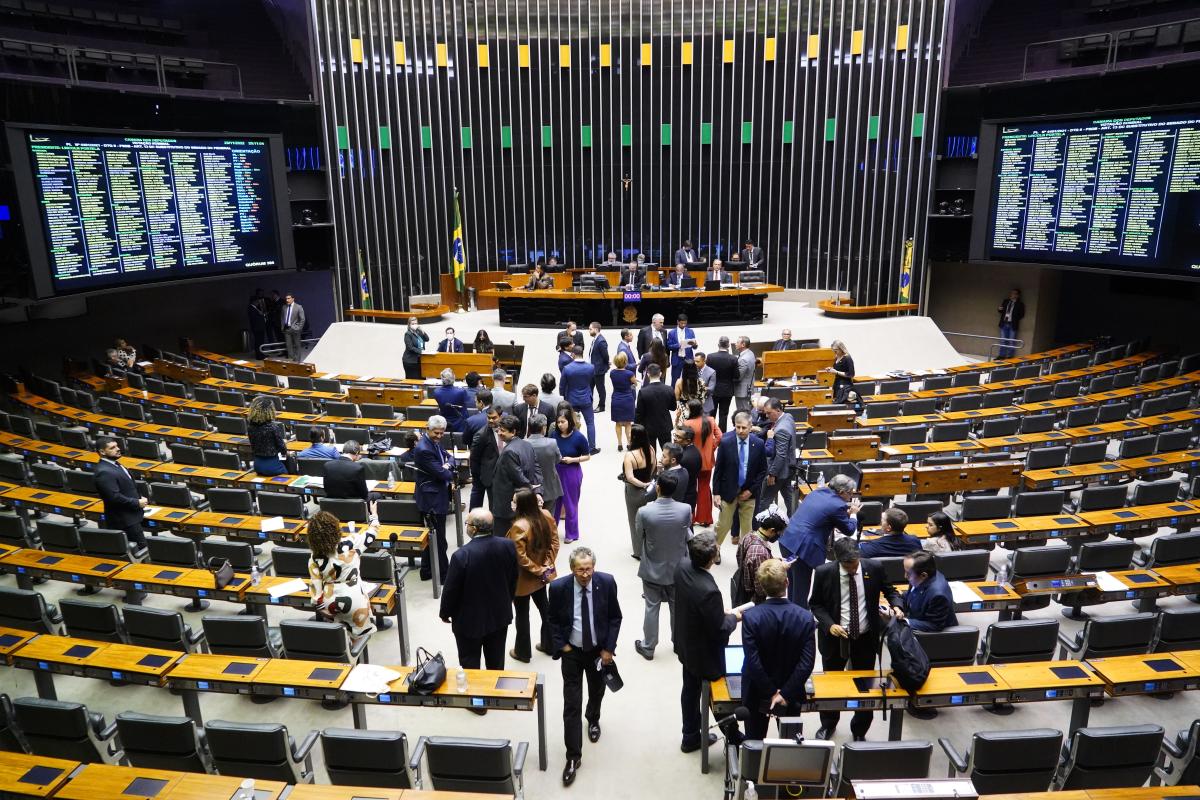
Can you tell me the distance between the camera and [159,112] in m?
15.2

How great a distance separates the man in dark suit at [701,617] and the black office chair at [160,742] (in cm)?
262

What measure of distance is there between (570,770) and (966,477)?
5193mm

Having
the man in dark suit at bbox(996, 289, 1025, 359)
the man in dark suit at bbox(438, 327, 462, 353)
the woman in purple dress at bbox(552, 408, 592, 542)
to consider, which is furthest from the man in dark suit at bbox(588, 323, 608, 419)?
the man in dark suit at bbox(996, 289, 1025, 359)

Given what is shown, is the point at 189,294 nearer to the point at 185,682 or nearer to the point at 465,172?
the point at 465,172

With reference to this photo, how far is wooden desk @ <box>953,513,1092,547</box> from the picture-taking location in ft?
21.6

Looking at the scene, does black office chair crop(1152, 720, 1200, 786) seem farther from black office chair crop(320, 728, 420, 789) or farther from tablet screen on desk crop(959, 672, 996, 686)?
black office chair crop(320, 728, 420, 789)

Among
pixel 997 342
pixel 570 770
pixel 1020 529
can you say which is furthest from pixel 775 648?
pixel 997 342

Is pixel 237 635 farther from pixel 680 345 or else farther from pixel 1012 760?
pixel 680 345

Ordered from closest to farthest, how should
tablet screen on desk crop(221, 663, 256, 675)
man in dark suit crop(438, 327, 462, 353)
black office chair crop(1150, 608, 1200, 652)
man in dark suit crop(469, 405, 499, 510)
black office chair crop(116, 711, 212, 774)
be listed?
black office chair crop(116, 711, 212, 774) → tablet screen on desk crop(221, 663, 256, 675) → black office chair crop(1150, 608, 1200, 652) → man in dark suit crop(469, 405, 499, 510) → man in dark suit crop(438, 327, 462, 353)

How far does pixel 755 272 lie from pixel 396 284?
28.8 ft

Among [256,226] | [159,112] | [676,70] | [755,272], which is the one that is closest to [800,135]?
[676,70]

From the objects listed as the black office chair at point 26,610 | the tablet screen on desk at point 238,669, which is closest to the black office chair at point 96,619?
the black office chair at point 26,610

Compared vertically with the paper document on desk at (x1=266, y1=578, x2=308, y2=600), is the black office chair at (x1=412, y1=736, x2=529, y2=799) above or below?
below

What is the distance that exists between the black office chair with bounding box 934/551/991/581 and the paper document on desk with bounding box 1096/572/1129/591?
0.72 m
